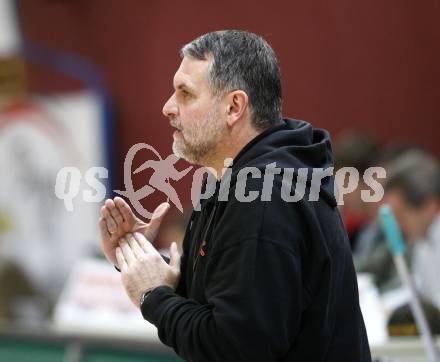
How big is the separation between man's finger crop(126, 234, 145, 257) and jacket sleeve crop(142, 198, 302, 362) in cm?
27

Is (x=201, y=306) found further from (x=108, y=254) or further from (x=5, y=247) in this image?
(x=5, y=247)

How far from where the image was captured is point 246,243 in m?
1.86

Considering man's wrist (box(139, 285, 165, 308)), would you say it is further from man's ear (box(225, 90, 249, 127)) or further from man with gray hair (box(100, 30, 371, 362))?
man's ear (box(225, 90, 249, 127))

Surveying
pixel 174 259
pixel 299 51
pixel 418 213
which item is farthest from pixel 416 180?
pixel 174 259

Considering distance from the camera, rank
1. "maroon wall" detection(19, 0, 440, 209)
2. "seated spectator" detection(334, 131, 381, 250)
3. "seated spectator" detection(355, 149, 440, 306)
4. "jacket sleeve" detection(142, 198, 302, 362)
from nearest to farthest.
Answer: "jacket sleeve" detection(142, 198, 302, 362), "seated spectator" detection(355, 149, 440, 306), "seated spectator" detection(334, 131, 381, 250), "maroon wall" detection(19, 0, 440, 209)

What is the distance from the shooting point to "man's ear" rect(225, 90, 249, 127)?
204 cm

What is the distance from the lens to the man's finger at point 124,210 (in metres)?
2.19

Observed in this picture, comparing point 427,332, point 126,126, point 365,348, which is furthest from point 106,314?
point 126,126

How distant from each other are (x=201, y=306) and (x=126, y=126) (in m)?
5.31

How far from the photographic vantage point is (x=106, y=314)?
4324mm

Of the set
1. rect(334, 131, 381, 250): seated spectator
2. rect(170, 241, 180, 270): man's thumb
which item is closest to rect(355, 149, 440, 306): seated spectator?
rect(334, 131, 381, 250): seated spectator

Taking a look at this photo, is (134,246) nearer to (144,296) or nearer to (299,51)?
(144,296)

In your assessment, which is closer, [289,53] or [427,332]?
[427,332]

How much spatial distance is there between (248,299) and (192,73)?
563 mm
